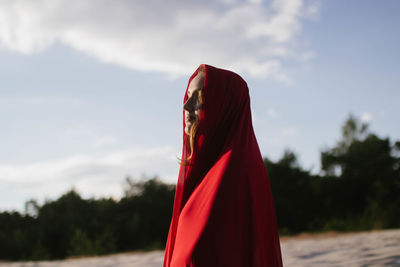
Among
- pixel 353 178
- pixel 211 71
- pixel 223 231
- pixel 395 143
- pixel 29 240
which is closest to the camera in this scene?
pixel 223 231

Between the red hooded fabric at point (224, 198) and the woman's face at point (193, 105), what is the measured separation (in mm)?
81

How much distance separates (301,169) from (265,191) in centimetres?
1454

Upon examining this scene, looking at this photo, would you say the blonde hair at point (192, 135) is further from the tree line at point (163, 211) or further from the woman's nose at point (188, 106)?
the tree line at point (163, 211)

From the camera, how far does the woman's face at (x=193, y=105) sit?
2309 millimetres

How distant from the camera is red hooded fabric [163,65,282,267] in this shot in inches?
76.3

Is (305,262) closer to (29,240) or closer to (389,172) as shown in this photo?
(29,240)

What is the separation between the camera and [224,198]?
6.43ft

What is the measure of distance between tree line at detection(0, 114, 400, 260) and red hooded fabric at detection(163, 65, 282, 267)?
9.99m

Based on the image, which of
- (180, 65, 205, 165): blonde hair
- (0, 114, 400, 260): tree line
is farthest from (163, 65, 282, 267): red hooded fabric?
(0, 114, 400, 260): tree line

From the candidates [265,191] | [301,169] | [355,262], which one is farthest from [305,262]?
[301,169]

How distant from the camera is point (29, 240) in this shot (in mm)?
11812

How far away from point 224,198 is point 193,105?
62cm

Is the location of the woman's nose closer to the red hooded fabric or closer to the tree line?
the red hooded fabric

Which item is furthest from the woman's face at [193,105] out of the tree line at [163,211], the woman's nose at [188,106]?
the tree line at [163,211]
